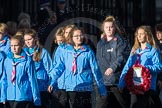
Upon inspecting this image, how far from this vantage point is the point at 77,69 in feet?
29.6

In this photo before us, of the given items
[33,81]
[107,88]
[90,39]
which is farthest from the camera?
[90,39]

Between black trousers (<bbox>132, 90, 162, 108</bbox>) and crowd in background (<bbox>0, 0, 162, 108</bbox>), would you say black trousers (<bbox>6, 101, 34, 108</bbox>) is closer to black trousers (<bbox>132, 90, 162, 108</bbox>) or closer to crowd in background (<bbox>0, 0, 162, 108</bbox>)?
crowd in background (<bbox>0, 0, 162, 108</bbox>)

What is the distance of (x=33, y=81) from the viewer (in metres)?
8.73

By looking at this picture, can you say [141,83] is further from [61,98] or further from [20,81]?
[20,81]

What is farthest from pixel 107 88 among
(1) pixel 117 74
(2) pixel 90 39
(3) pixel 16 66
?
(2) pixel 90 39

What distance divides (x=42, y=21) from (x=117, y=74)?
265 centimetres

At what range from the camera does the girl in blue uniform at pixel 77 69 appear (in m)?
9.02

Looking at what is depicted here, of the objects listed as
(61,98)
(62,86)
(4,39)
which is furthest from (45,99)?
(4,39)

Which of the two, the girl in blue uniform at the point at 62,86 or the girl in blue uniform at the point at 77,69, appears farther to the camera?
the girl in blue uniform at the point at 62,86

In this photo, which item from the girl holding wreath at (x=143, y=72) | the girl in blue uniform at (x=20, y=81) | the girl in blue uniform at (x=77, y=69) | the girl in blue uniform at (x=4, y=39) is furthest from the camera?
the girl in blue uniform at (x=4, y=39)

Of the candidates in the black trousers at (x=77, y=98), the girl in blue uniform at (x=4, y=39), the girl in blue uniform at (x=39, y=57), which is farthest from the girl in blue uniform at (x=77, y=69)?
the girl in blue uniform at (x=4, y=39)

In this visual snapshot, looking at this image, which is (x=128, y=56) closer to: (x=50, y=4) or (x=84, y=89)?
(x=84, y=89)

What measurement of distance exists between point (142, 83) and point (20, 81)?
1796mm

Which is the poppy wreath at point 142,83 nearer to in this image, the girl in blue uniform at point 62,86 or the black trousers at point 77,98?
the black trousers at point 77,98
